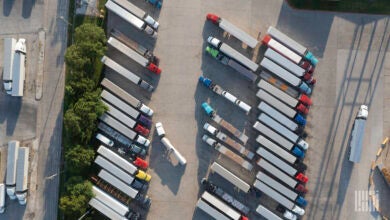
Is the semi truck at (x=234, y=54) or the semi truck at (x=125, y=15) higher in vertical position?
the semi truck at (x=125, y=15)

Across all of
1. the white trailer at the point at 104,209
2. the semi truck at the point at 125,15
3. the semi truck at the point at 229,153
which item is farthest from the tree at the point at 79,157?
the semi truck at the point at 125,15

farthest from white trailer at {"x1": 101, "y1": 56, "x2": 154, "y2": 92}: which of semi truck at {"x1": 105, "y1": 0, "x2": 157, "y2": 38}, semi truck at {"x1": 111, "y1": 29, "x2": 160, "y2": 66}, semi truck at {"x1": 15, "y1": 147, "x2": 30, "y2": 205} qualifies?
semi truck at {"x1": 15, "y1": 147, "x2": 30, "y2": 205}

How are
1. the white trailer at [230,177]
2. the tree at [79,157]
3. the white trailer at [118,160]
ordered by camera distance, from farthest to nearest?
the white trailer at [230,177], the white trailer at [118,160], the tree at [79,157]

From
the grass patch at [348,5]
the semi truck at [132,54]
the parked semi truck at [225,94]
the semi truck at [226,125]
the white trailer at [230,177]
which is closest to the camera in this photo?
the semi truck at [132,54]

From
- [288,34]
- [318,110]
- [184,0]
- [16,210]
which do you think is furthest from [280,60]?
[16,210]

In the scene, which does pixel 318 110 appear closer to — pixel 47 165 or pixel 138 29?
pixel 138 29

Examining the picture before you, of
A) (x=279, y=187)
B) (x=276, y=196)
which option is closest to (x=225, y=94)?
(x=279, y=187)

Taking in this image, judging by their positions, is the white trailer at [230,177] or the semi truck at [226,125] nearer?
the white trailer at [230,177]

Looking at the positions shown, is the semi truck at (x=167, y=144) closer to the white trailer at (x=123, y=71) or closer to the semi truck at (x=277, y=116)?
the white trailer at (x=123, y=71)
